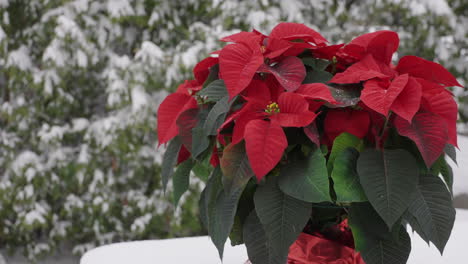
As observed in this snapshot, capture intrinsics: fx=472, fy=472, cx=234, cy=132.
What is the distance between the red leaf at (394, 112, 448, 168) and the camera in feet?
1.25

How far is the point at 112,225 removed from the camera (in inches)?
96.2

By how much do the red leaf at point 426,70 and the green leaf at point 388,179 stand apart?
10 cm

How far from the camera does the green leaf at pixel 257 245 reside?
399mm

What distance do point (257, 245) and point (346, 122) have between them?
133 mm

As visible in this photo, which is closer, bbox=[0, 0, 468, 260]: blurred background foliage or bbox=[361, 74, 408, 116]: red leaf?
bbox=[361, 74, 408, 116]: red leaf

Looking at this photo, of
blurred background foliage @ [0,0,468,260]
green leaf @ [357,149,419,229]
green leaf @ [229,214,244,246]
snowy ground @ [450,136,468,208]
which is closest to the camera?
green leaf @ [357,149,419,229]

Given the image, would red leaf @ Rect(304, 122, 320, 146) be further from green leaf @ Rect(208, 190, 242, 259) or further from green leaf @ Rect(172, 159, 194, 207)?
green leaf @ Rect(172, 159, 194, 207)

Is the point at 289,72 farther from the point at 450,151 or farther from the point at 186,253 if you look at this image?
the point at 186,253

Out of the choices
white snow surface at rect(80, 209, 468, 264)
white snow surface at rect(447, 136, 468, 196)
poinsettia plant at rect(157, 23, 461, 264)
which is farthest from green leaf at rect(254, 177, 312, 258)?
white snow surface at rect(447, 136, 468, 196)

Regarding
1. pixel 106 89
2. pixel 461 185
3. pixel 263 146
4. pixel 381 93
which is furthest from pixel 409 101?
pixel 106 89

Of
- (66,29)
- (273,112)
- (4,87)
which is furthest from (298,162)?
(4,87)

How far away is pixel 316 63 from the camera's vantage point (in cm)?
47

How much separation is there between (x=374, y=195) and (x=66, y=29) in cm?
213

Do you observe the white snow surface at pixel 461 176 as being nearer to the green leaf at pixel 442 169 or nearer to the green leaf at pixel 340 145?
the green leaf at pixel 442 169
